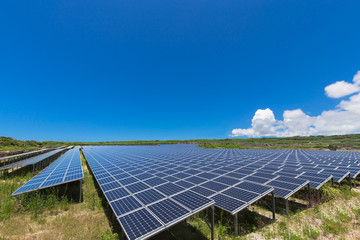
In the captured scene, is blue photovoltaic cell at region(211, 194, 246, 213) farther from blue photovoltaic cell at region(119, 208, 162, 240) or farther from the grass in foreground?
the grass in foreground

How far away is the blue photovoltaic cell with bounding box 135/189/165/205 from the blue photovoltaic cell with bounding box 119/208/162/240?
3.21 feet

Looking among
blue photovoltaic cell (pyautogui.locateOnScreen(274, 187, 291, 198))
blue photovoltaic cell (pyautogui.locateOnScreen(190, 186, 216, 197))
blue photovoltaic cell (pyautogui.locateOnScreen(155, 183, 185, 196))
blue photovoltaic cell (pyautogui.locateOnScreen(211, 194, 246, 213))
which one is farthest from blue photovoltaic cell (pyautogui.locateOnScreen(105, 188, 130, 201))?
blue photovoltaic cell (pyautogui.locateOnScreen(274, 187, 291, 198))

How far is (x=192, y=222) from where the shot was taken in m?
7.75

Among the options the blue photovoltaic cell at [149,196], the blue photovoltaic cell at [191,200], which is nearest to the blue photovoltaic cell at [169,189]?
the blue photovoltaic cell at [149,196]

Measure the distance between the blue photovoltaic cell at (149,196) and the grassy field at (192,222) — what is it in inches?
64.5

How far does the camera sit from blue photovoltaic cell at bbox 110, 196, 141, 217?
5.77 meters

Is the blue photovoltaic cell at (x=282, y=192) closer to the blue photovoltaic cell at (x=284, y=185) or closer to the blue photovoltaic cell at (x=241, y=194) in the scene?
the blue photovoltaic cell at (x=284, y=185)

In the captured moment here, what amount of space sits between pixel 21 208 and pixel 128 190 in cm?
719

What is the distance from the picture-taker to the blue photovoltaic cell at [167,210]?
16.5 ft

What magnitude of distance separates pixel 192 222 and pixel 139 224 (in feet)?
Answer: 13.9

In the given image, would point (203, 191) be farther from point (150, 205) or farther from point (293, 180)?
point (293, 180)

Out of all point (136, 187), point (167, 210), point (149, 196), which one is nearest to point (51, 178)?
point (136, 187)

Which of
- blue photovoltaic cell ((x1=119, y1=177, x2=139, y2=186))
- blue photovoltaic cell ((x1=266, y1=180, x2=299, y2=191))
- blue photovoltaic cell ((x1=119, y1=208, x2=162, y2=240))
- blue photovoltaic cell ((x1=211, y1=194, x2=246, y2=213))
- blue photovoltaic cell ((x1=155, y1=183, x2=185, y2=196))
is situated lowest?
blue photovoltaic cell ((x1=266, y1=180, x2=299, y2=191))

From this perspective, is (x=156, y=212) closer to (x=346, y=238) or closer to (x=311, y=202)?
(x=346, y=238)
